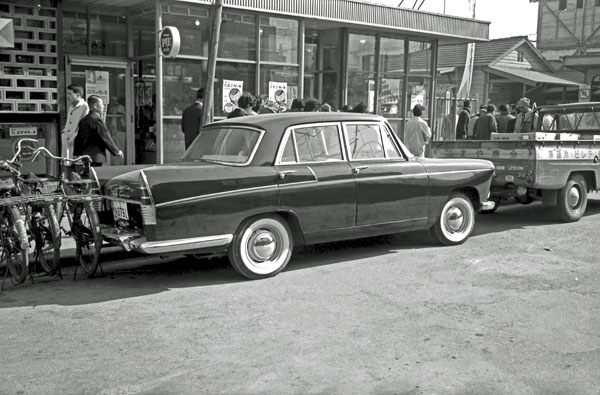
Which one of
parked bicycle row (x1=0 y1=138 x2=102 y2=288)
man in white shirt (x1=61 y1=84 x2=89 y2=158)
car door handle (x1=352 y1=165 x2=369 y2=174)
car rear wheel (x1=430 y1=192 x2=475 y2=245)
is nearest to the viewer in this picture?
parked bicycle row (x1=0 y1=138 x2=102 y2=288)

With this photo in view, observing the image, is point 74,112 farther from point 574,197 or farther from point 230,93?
point 574,197

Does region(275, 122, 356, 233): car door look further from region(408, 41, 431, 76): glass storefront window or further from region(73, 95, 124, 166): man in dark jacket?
region(408, 41, 431, 76): glass storefront window

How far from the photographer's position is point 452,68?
31859 millimetres

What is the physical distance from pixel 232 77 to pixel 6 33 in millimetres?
4120

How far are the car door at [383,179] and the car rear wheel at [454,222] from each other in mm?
459

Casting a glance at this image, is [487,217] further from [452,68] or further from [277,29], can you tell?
[452,68]

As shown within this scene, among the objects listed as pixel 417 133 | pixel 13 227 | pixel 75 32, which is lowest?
pixel 13 227

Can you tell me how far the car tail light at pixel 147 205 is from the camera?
19.9ft

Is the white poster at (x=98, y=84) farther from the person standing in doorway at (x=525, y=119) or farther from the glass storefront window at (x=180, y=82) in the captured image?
the person standing in doorway at (x=525, y=119)

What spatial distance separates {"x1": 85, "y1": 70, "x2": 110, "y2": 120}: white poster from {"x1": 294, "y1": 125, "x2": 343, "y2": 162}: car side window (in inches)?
262

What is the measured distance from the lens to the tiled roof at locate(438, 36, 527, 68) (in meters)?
32.5

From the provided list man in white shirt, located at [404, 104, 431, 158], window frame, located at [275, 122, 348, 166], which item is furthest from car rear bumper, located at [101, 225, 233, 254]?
man in white shirt, located at [404, 104, 431, 158]

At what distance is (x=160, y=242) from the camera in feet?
20.1

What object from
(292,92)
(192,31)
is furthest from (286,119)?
Result: (292,92)
